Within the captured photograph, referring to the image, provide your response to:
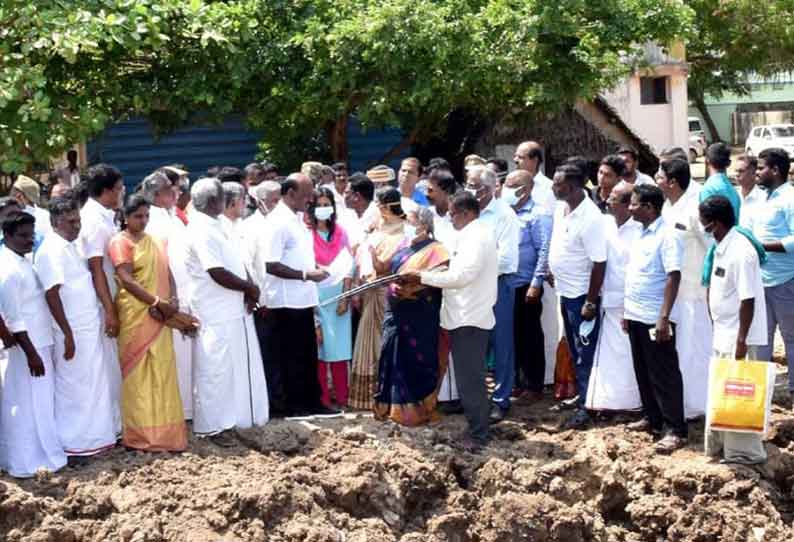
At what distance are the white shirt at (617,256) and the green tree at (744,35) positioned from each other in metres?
16.9

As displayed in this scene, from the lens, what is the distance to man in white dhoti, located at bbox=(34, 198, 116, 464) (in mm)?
7000

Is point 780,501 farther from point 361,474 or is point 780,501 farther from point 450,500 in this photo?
point 361,474

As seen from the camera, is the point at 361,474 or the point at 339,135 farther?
the point at 339,135

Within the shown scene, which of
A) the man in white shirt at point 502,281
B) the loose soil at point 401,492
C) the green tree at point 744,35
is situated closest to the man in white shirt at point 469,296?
the loose soil at point 401,492

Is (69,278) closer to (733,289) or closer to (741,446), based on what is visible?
(733,289)

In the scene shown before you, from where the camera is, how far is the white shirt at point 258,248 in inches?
317

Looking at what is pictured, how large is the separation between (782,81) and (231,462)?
4372cm

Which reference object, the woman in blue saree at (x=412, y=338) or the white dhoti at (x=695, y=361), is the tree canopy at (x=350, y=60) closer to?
the woman in blue saree at (x=412, y=338)

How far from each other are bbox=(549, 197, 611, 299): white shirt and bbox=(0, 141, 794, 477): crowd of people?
0.05ft

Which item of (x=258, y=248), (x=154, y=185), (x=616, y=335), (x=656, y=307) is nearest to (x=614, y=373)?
(x=616, y=335)

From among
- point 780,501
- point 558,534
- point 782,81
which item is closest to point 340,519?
point 558,534

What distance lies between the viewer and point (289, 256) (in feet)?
26.6

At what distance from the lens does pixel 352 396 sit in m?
8.53

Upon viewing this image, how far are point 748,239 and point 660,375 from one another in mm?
1126
